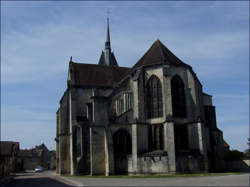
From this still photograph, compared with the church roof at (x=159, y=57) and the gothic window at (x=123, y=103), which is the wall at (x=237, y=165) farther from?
the gothic window at (x=123, y=103)

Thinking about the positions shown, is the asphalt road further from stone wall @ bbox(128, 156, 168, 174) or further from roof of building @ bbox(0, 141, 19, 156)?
roof of building @ bbox(0, 141, 19, 156)

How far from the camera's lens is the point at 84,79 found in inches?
1791

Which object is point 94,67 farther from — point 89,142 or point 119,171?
point 119,171

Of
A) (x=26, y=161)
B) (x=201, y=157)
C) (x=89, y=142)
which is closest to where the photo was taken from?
(x=201, y=157)

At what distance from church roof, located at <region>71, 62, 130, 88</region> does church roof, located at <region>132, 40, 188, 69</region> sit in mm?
9620

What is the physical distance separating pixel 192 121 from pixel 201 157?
3990 millimetres

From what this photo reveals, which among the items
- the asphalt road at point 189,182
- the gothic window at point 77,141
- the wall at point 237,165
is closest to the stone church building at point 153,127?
the gothic window at point 77,141

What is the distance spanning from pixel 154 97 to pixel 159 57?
4.82m

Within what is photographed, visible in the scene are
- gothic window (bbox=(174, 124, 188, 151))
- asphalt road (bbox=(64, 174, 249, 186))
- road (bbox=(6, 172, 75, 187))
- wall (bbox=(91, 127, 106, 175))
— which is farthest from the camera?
wall (bbox=(91, 127, 106, 175))

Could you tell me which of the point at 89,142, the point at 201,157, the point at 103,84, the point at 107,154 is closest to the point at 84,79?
the point at 103,84

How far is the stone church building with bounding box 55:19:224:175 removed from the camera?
31.8m

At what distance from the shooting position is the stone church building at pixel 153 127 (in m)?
31.8

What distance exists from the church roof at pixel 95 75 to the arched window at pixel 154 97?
12.4m

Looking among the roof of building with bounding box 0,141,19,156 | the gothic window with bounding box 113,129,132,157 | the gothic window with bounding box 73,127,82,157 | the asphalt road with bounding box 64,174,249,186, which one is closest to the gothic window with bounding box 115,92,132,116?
the gothic window with bounding box 113,129,132,157
